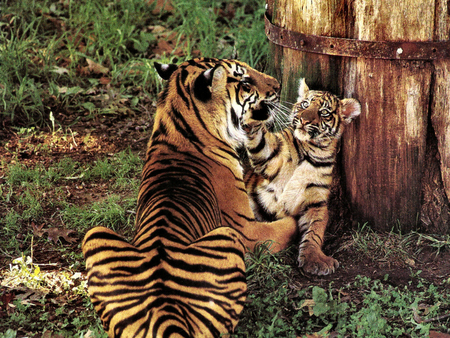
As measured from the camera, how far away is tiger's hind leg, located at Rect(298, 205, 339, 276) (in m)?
3.90

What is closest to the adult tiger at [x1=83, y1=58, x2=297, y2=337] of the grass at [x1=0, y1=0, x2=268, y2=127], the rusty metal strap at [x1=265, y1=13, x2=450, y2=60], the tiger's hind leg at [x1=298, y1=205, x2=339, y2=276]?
the tiger's hind leg at [x1=298, y1=205, x2=339, y2=276]

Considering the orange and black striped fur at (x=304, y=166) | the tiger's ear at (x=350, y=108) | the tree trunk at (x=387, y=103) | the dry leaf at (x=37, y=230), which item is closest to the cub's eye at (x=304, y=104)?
the orange and black striped fur at (x=304, y=166)

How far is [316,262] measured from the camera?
391 centimetres

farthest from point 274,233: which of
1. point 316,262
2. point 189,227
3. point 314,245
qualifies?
point 189,227

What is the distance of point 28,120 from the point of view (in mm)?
5992

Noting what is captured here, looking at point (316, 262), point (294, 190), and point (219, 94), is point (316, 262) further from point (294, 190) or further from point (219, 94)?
point (219, 94)

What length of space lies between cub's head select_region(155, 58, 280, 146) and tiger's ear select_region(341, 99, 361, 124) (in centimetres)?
51

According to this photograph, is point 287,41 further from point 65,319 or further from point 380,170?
point 65,319

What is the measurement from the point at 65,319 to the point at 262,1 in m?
5.18

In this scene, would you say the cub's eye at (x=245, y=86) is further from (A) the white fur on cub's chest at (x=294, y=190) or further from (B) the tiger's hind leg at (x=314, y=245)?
(B) the tiger's hind leg at (x=314, y=245)

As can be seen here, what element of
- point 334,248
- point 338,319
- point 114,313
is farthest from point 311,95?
point 114,313

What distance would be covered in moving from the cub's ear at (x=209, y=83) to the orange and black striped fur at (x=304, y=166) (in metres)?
0.38

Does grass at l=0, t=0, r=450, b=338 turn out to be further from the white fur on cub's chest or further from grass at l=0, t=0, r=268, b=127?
the white fur on cub's chest

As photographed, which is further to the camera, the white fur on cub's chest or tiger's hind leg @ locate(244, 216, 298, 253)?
the white fur on cub's chest
